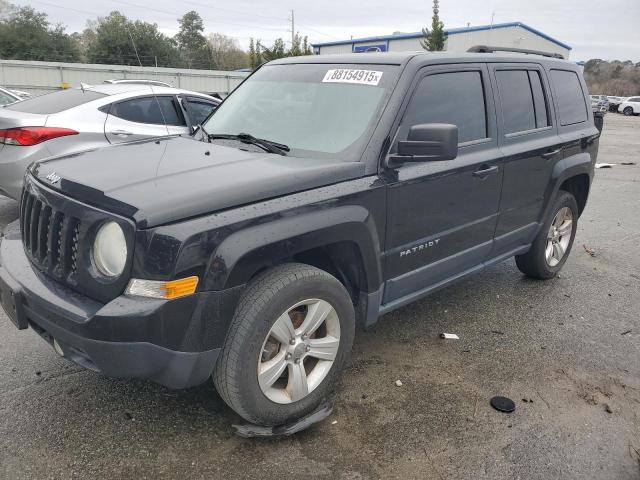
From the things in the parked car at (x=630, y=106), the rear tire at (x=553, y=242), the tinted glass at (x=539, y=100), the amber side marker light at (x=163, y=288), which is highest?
the tinted glass at (x=539, y=100)

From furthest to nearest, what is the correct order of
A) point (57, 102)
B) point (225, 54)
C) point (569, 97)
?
point (225, 54) → point (57, 102) → point (569, 97)

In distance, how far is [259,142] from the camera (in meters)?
3.31

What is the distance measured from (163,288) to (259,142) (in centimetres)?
131

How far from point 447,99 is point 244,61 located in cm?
7772

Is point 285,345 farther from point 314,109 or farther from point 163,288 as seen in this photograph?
point 314,109

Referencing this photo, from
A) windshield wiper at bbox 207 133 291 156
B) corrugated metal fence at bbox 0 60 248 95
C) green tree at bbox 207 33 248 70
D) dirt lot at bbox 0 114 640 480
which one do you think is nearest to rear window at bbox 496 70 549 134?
dirt lot at bbox 0 114 640 480

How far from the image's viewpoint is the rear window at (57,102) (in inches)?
238

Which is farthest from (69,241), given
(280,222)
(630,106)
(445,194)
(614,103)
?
(614,103)

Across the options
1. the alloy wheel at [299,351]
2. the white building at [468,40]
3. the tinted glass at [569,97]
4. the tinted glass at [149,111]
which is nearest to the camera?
the alloy wheel at [299,351]

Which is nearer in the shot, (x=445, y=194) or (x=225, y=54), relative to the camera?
(x=445, y=194)

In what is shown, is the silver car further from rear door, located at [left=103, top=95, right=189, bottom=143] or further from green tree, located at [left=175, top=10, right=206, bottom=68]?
green tree, located at [left=175, top=10, right=206, bottom=68]

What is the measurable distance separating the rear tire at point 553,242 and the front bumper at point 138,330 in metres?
3.30

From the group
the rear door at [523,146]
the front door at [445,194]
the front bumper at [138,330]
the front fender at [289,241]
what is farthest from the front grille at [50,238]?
the rear door at [523,146]

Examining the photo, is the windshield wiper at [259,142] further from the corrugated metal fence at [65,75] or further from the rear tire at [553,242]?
the corrugated metal fence at [65,75]
